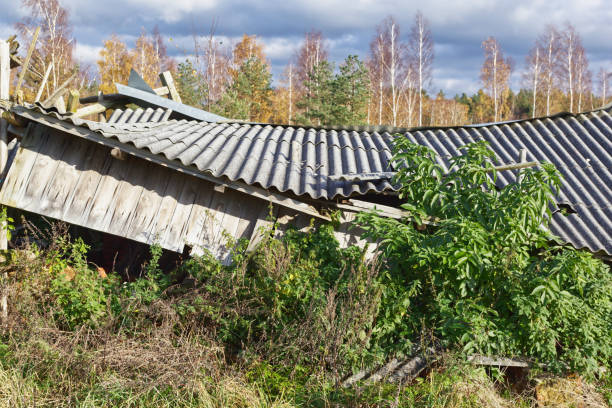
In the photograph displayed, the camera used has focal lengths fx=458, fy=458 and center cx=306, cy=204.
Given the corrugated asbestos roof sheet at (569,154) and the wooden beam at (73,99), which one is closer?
the corrugated asbestos roof sheet at (569,154)

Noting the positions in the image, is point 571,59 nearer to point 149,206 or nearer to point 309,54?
point 309,54

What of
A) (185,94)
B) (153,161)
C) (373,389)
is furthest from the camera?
(185,94)

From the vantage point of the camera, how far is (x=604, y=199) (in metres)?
7.29

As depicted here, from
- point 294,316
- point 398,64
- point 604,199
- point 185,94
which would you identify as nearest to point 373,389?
point 294,316

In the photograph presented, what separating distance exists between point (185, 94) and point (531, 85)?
2650 cm

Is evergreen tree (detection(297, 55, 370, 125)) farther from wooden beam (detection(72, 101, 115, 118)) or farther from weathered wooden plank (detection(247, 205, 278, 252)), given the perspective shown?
weathered wooden plank (detection(247, 205, 278, 252))

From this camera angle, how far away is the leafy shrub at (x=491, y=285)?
15.0 feet

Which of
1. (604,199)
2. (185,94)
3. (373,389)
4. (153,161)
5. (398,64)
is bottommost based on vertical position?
(373,389)

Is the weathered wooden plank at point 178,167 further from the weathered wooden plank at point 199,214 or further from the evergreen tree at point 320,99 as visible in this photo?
the evergreen tree at point 320,99

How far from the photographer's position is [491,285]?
4.96 metres

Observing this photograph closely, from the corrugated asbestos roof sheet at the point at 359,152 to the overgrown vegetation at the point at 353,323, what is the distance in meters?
1.20

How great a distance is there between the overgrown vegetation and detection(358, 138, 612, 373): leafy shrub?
2 centimetres

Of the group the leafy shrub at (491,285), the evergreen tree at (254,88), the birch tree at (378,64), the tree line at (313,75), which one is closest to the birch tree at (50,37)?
the tree line at (313,75)

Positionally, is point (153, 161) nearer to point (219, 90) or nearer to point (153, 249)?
point (153, 249)
